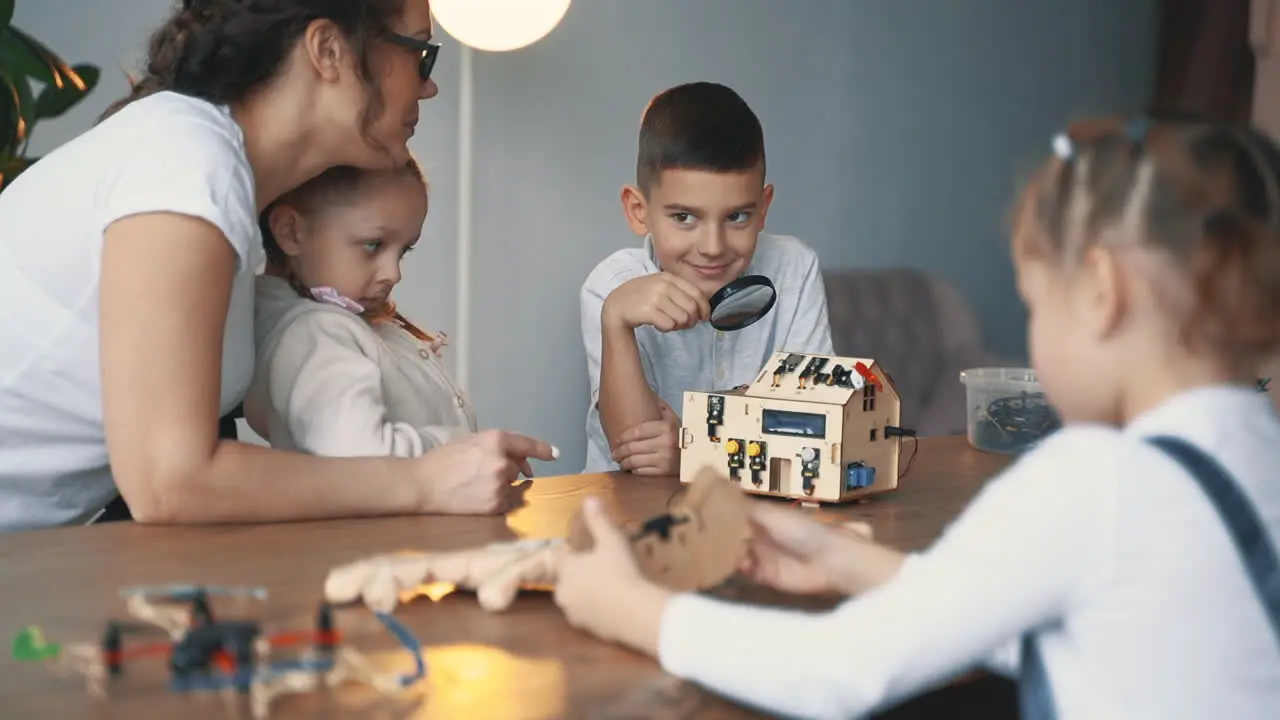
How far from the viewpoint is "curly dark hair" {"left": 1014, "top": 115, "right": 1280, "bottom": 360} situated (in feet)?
3.16

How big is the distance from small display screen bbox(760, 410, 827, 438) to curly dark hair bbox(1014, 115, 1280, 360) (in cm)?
64

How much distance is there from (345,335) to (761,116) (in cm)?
275

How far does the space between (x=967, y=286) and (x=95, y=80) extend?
333 centimetres

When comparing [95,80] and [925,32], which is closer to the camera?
[95,80]

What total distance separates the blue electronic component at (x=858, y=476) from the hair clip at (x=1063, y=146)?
638 millimetres

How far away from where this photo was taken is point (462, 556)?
47.3 inches

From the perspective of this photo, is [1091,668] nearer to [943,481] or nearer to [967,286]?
[943,481]

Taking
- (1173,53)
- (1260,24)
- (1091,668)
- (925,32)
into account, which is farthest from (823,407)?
(1173,53)

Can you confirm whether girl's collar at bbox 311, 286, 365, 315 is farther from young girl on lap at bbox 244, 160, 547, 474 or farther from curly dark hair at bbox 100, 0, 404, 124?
curly dark hair at bbox 100, 0, 404, 124

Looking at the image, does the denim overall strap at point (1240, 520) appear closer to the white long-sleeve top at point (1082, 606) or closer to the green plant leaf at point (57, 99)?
the white long-sleeve top at point (1082, 606)

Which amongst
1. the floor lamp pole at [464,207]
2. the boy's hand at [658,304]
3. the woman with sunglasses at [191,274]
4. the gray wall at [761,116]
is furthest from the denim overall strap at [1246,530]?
the floor lamp pole at [464,207]

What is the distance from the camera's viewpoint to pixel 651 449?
183 cm

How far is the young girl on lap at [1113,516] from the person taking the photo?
91 centimetres

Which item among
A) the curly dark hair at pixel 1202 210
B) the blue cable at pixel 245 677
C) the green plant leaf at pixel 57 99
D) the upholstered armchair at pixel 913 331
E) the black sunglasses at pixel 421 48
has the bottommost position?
the upholstered armchair at pixel 913 331
